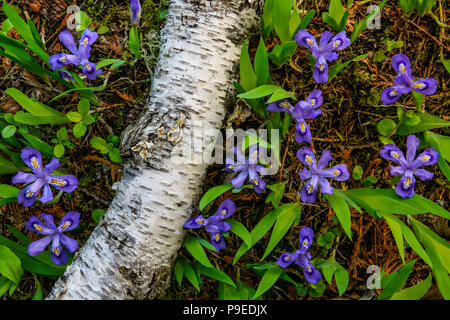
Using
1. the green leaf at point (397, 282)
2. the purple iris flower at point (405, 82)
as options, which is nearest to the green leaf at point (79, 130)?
the purple iris flower at point (405, 82)

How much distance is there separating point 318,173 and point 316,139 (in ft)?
0.91

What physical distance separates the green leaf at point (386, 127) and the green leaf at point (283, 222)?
54cm

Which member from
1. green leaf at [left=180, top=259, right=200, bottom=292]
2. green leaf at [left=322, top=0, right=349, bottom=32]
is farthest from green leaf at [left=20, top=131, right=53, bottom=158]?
green leaf at [left=322, top=0, right=349, bottom=32]

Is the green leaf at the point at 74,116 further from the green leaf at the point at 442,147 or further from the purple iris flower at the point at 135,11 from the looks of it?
the green leaf at the point at 442,147

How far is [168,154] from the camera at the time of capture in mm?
1435

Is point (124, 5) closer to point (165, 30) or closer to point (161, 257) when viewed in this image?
point (165, 30)

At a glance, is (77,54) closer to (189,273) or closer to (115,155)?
(115,155)

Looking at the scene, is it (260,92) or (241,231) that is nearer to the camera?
(260,92)

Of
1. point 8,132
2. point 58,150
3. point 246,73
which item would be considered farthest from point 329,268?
point 8,132

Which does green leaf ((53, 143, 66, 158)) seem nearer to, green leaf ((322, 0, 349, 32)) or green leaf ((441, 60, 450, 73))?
green leaf ((322, 0, 349, 32))

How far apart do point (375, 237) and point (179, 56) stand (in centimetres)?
124

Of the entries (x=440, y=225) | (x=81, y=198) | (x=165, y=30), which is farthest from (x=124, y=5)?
(x=440, y=225)

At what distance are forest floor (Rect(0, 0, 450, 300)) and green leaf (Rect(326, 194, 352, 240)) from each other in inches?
7.4

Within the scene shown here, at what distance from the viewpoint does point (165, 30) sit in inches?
60.7
